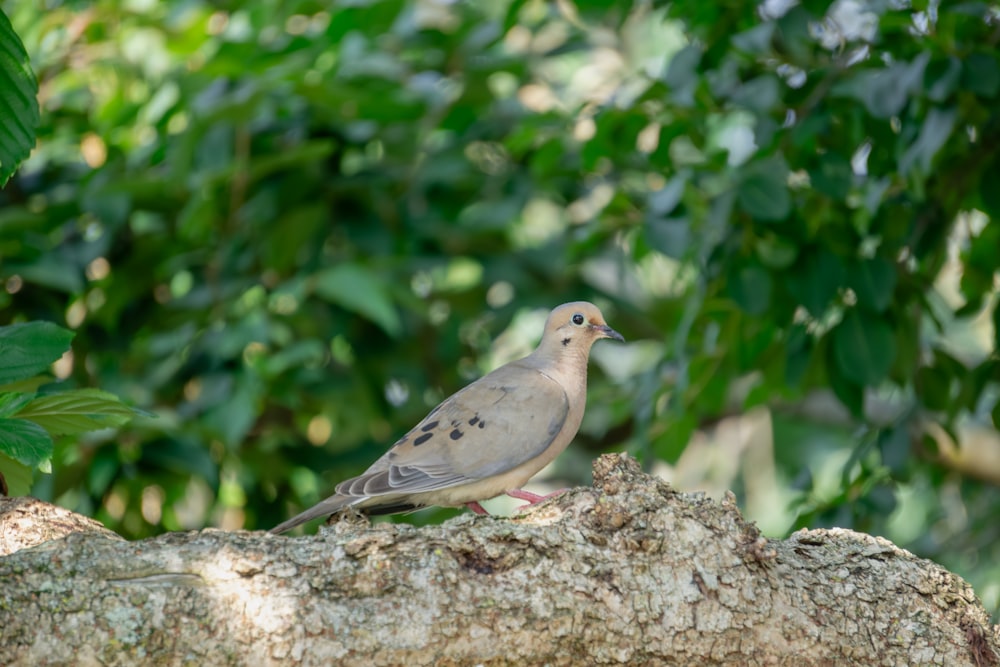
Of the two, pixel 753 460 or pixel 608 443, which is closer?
pixel 608 443

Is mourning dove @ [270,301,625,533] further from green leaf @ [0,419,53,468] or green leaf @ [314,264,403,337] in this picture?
green leaf @ [314,264,403,337]

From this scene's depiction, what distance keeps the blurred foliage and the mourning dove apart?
99 cm

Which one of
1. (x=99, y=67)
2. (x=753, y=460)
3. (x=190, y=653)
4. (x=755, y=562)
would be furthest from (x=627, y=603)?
(x=753, y=460)

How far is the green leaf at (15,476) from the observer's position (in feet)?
8.73

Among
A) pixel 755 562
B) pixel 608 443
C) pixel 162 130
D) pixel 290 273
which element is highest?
pixel 755 562

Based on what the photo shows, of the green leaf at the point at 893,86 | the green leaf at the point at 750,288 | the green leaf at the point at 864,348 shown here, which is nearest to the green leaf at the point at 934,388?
the green leaf at the point at 864,348

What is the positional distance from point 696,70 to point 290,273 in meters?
2.52

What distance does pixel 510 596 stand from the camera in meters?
2.21

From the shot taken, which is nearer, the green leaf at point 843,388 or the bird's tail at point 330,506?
the bird's tail at point 330,506

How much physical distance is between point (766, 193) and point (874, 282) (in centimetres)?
52

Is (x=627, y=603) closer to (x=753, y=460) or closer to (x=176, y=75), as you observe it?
(x=176, y=75)

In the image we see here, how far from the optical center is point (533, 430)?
120 inches

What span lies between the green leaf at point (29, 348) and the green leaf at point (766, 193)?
2168 mm

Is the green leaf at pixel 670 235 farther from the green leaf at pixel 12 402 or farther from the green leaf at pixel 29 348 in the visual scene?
the green leaf at pixel 12 402
